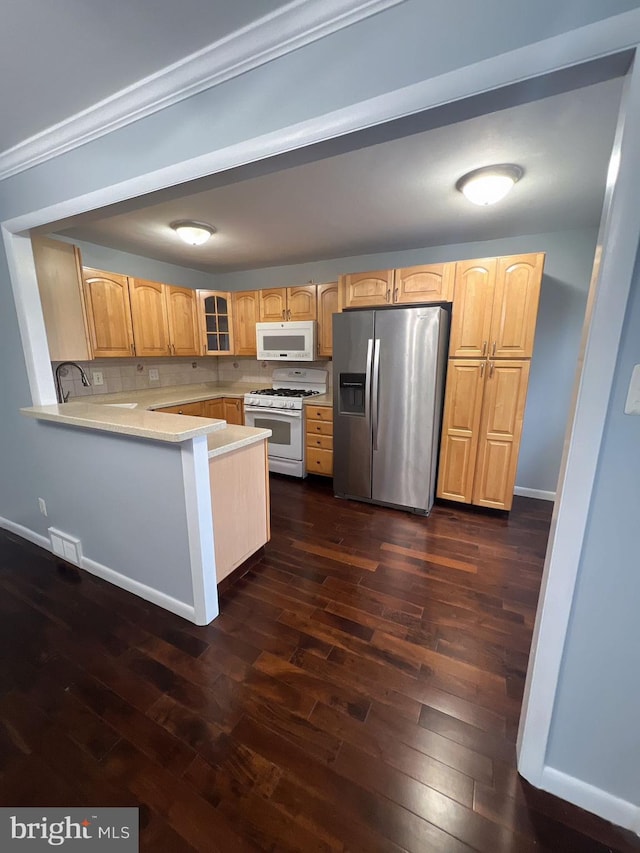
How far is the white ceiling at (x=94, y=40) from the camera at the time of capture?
0.98 m

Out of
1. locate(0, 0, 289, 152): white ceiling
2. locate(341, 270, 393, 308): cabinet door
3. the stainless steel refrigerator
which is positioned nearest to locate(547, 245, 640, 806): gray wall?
locate(0, 0, 289, 152): white ceiling

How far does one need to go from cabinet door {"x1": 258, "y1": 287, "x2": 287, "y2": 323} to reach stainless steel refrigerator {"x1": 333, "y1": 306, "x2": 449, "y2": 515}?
1075 millimetres

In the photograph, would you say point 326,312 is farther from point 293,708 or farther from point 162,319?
point 293,708

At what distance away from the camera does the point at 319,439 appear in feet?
11.3

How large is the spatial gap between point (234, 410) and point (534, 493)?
3366 mm

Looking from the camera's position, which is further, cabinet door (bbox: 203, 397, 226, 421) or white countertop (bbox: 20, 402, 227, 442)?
cabinet door (bbox: 203, 397, 226, 421)

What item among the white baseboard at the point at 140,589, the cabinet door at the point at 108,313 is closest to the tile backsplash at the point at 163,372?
the cabinet door at the point at 108,313

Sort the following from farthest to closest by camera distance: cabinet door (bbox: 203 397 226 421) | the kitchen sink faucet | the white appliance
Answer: cabinet door (bbox: 203 397 226 421) → the white appliance → the kitchen sink faucet

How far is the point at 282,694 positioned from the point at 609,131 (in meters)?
2.86

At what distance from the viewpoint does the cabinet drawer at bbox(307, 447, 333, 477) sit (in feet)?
11.3

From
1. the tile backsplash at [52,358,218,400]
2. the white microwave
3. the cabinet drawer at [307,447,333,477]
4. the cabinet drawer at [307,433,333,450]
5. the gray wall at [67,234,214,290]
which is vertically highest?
the gray wall at [67,234,214,290]

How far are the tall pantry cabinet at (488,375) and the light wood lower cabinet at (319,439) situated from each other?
1109mm

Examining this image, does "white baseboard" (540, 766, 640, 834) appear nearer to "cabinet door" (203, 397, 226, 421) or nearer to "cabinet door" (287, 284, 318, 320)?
"cabinet door" (287, 284, 318, 320)

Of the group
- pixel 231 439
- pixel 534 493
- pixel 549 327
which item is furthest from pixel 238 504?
pixel 549 327
